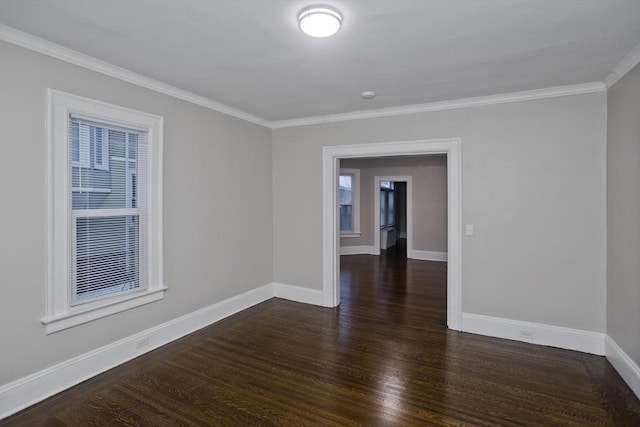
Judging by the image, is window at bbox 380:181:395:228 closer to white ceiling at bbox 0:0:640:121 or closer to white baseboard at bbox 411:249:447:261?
white baseboard at bbox 411:249:447:261

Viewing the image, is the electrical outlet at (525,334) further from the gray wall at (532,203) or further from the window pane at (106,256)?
the window pane at (106,256)

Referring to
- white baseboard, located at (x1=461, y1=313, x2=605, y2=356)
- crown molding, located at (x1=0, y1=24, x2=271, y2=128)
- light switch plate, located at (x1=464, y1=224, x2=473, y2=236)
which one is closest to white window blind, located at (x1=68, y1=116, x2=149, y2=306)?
crown molding, located at (x1=0, y1=24, x2=271, y2=128)

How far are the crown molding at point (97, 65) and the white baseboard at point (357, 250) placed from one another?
5409 mm

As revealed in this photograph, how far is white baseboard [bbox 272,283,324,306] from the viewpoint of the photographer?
4511 millimetres

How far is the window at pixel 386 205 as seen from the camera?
9633 mm

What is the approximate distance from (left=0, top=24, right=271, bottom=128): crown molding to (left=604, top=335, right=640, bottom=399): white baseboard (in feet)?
14.7

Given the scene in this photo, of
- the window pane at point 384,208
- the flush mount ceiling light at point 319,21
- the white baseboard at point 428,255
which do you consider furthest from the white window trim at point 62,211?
the window pane at point 384,208

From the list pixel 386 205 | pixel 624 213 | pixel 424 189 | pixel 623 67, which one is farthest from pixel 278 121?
pixel 386 205

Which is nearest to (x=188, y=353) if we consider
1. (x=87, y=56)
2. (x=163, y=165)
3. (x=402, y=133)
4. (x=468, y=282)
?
(x=163, y=165)

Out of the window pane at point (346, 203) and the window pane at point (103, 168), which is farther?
the window pane at point (346, 203)

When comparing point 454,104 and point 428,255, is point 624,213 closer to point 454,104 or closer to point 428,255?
point 454,104

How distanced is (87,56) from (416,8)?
245 centimetres

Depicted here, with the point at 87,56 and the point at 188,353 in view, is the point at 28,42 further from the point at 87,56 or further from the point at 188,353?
the point at 188,353

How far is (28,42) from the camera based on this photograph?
88.4 inches
